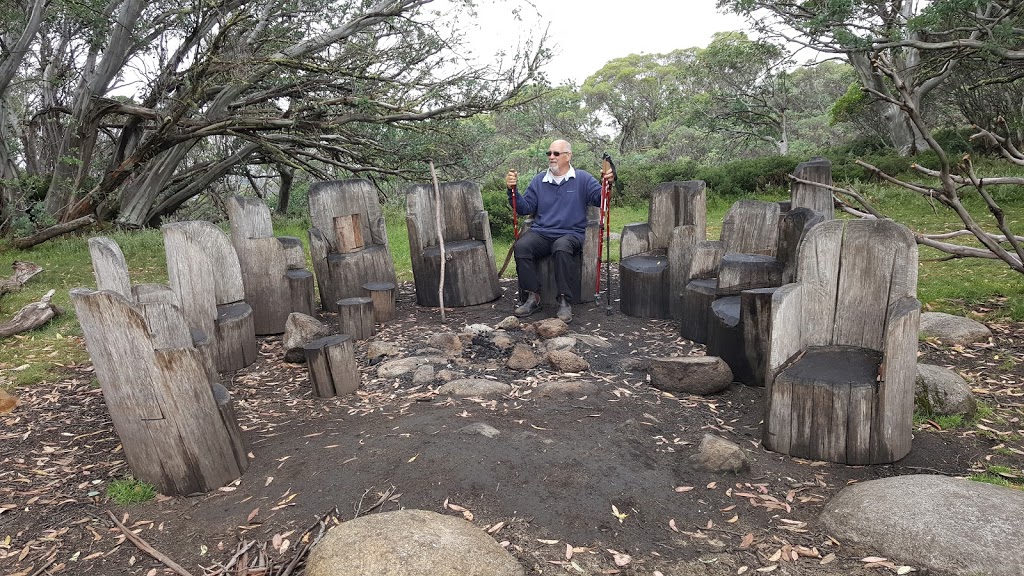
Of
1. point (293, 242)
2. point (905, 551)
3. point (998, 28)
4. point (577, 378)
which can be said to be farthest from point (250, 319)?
point (998, 28)

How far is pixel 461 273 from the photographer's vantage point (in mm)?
6602

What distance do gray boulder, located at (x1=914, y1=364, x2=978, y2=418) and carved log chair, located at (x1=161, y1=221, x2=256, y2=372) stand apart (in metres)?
4.60

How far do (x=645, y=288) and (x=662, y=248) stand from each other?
0.56 m

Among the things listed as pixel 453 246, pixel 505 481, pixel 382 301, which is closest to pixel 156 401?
pixel 505 481

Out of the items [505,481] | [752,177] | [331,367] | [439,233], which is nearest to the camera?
[505,481]

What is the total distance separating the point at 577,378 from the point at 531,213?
258cm

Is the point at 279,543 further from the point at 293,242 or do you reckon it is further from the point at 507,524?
the point at 293,242

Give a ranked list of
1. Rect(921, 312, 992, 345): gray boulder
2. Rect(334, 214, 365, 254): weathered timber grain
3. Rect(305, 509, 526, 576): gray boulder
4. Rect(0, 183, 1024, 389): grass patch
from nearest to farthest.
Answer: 1. Rect(305, 509, 526, 576): gray boulder
2. Rect(921, 312, 992, 345): gray boulder
3. Rect(0, 183, 1024, 389): grass patch
4. Rect(334, 214, 365, 254): weathered timber grain

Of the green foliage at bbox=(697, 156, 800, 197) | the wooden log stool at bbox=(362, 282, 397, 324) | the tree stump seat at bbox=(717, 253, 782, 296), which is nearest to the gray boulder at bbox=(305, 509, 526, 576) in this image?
the tree stump seat at bbox=(717, 253, 782, 296)

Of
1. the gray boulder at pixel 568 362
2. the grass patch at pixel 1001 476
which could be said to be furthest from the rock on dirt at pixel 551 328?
the grass patch at pixel 1001 476

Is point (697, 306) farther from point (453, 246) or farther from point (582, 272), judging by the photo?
point (453, 246)

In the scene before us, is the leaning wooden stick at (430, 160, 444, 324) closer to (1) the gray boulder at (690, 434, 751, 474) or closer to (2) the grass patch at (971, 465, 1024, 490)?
(1) the gray boulder at (690, 434, 751, 474)

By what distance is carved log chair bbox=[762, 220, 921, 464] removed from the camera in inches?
123

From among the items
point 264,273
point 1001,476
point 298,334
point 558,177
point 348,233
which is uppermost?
point 558,177
